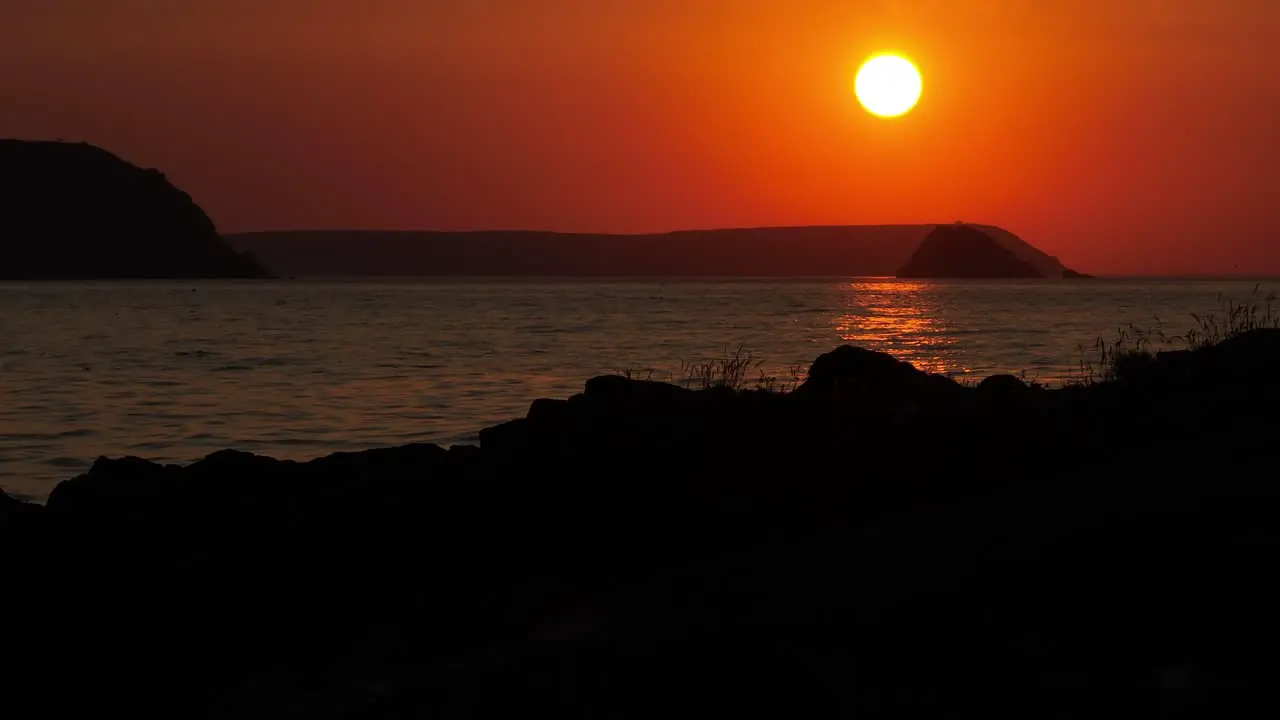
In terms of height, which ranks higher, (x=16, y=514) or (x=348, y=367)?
(x=16, y=514)

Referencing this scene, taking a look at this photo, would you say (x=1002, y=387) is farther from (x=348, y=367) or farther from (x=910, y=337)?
(x=910, y=337)

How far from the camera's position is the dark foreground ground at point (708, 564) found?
5.23 meters

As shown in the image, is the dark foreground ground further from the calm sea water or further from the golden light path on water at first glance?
the golden light path on water

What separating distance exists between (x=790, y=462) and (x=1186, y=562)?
18.3 feet

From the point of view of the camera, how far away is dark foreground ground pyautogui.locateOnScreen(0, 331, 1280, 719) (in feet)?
17.2

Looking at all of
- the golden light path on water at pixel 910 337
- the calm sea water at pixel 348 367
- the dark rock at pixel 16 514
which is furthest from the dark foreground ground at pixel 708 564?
the golden light path on water at pixel 910 337

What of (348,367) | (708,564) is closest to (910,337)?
(348,367)

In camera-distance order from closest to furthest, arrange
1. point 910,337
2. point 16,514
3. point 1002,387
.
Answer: point 16,514 → point 1002,387 → point 910,337

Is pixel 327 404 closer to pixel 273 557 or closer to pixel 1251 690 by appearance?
pixel 273 557

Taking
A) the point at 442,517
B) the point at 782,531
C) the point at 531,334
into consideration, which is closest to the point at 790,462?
the point at 782,531

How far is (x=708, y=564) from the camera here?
7348 millimetres

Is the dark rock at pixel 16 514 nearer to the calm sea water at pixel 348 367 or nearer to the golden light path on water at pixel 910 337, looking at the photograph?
the calm sea water at pixel 348 367

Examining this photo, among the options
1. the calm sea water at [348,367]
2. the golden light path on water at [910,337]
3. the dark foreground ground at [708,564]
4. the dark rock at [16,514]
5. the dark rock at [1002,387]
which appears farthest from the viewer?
the golden light path on water at [910,337]

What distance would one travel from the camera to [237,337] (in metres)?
60.1
